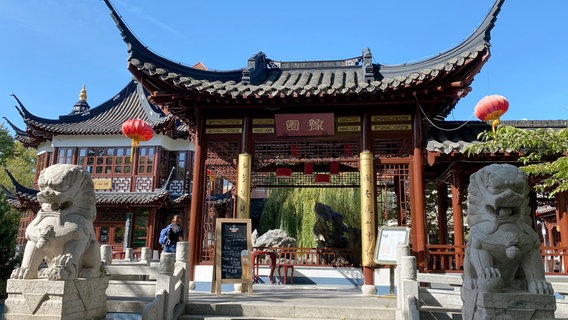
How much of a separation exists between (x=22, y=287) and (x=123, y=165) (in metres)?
14.4

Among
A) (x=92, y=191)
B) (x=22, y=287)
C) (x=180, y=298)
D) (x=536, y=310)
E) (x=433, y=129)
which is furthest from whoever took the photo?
(x=433, y=129)

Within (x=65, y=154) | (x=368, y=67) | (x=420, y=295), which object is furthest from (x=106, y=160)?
(x=420, y=295)

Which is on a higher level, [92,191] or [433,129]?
[433,129]

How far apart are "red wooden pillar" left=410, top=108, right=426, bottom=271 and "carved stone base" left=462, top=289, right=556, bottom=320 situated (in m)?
4.59

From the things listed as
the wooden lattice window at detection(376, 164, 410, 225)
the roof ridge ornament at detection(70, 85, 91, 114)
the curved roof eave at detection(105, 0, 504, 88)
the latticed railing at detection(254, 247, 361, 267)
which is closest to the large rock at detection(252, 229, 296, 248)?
the latticed railing at detection(254, 247, 361, 267)

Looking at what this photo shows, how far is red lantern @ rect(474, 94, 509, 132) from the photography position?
339 inches

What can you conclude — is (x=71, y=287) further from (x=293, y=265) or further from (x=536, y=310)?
(x=293, y=265)

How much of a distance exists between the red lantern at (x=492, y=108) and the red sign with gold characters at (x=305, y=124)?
3185mm

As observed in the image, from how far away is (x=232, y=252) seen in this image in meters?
7.33

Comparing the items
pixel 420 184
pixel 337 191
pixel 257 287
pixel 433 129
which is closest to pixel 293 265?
pixel 257 287

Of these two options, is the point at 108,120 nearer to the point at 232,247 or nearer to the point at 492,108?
the point at 232,247

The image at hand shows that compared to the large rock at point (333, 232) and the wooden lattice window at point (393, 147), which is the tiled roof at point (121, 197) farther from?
the wooden lattice window at point (393, 147)

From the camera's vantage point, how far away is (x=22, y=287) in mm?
3867

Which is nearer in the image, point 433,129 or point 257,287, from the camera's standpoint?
point 257,287
